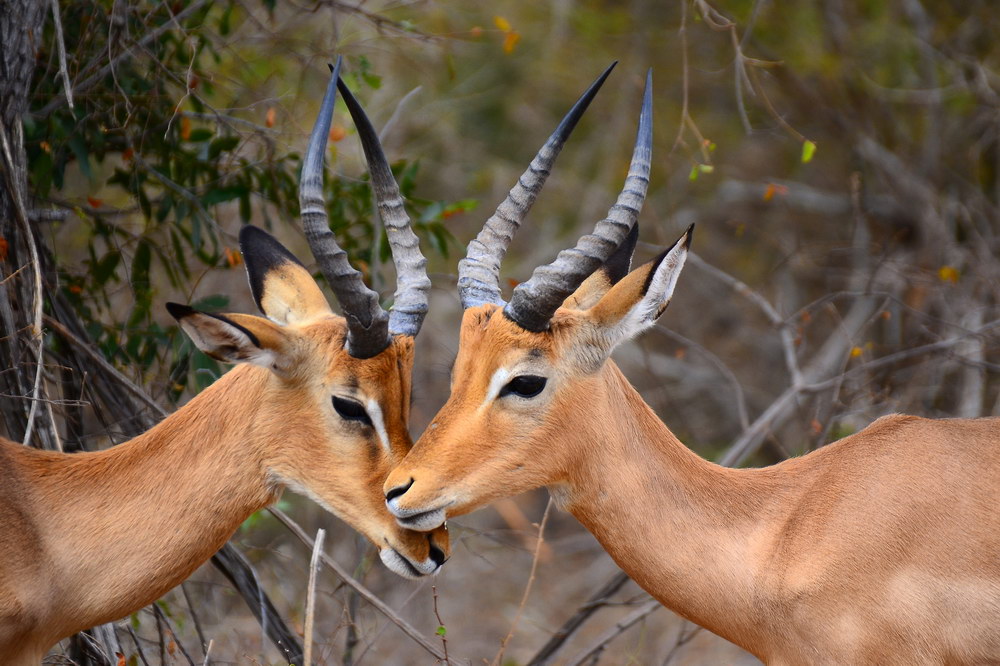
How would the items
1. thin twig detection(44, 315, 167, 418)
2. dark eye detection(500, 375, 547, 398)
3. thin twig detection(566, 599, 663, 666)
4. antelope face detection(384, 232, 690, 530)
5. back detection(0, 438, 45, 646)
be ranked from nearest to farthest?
back detection(0, 438, 45, 646), antelope face detection(384, 232, 690, 530), dark eye detection(500, 375, 547, 398), thin twig detection(44, 315, 167, 418), thin twig detection(566, 599, 663, 666)

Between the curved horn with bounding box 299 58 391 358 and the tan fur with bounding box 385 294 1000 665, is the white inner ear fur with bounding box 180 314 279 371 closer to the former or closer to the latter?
the curved horn with bounding box 299 58 391 358

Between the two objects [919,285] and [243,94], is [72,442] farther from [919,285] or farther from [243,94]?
[919,285]

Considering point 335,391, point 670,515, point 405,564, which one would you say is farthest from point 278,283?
point 670,515

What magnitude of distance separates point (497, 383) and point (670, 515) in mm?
838

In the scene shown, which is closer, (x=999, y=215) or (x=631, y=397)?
(x=631, y=397)

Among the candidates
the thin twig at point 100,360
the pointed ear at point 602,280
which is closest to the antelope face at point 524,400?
the pointed ear at point 602,280

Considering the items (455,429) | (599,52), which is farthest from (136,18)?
(599,52)

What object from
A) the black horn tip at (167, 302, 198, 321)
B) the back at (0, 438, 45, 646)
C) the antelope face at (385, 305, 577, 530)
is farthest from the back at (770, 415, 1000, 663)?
the back at (0, 438, 45, 646)

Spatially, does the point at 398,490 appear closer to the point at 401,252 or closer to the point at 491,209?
the point at 401,252

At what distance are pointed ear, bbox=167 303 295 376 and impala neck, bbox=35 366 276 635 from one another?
0.21 meters

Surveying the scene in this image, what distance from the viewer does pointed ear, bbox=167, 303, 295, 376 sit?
164 inches

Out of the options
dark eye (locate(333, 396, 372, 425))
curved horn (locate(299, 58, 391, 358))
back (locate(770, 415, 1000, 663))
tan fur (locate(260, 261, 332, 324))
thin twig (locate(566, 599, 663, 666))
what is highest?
curved horn (locate(299, 58, 391, 358))

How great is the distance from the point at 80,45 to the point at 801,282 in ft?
26.2

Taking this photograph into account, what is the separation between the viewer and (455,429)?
14.2 ft
